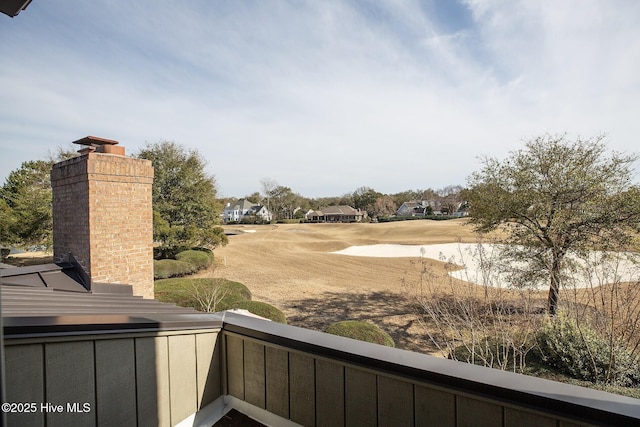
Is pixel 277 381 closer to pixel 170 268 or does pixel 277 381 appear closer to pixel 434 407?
pixel 434 407

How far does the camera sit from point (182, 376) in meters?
1.88

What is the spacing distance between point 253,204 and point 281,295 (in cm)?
5484

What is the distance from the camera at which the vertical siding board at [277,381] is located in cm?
180

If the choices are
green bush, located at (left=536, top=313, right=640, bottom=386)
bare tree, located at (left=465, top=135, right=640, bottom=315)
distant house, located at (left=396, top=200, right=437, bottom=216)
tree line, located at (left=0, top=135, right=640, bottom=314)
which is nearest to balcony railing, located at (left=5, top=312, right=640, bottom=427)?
green bush, located at (left=536, top=313, right=640, bottom=386)

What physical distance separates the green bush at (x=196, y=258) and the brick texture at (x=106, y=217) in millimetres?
9709

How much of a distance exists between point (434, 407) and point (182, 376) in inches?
54.3

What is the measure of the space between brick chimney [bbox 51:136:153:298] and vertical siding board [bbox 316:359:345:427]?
3481 millimetres

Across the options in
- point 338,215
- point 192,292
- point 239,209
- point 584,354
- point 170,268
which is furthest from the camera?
point 239,209

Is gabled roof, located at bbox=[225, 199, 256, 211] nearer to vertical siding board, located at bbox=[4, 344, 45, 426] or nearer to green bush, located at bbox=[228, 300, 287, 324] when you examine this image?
green bush, located at bbox=[228, 300, 287, 324]

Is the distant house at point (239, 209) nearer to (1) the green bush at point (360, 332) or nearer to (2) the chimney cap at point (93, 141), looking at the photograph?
(1) the green bush at point (360, 332)

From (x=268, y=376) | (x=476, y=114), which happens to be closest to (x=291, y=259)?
(x=476, y=114)

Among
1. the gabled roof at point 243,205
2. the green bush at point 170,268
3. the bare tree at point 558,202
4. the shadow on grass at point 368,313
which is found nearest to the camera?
the bare tree at point 558,202

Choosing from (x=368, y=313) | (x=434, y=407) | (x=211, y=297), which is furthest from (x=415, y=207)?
(x=434, y=407)

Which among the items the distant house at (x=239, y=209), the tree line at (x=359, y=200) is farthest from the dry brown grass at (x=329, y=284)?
the distant house at (x=239, y=209)
